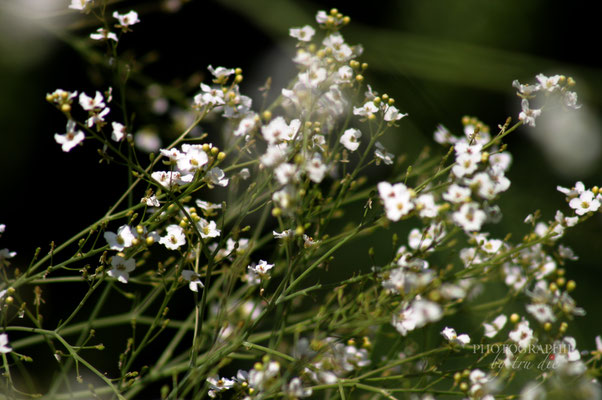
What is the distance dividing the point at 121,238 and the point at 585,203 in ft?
1.83

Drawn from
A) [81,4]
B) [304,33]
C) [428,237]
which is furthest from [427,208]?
[81,4]

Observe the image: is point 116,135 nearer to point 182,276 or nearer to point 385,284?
point 182,276

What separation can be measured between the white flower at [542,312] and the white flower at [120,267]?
0.51 meters

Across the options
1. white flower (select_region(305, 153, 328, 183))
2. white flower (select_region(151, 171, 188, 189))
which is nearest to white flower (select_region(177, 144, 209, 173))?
white flower (select_region(151, 171, 188, 189))

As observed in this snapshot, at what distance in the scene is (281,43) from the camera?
160 cm

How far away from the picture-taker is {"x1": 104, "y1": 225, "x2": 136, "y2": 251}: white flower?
61 cm

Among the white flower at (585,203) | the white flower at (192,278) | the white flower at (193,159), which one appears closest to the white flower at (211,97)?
the white flower at (193,159)

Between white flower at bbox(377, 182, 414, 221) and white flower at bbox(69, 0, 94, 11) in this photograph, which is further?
white flower at bbox(69, 0, 94, 11)

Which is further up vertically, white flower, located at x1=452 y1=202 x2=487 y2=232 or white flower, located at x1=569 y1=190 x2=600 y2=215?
white flower, located at x1=452 y1=202 x2=487 y2=232

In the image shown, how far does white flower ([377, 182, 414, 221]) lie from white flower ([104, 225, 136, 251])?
0.92 ft

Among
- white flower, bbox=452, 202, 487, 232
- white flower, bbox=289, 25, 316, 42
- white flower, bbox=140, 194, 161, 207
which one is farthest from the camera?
white flower, bbox=289, 25, 316, 42

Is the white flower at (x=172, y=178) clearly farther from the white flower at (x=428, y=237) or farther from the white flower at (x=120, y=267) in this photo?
the white flower at (x=428, y=237)

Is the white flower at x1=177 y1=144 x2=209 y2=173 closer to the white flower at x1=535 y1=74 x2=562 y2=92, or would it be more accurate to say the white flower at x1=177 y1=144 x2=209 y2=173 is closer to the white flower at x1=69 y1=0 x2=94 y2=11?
the white flower at x1=69 y1=0 x2=94 y2=11

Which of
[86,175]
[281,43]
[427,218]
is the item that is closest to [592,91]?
[281,43]
